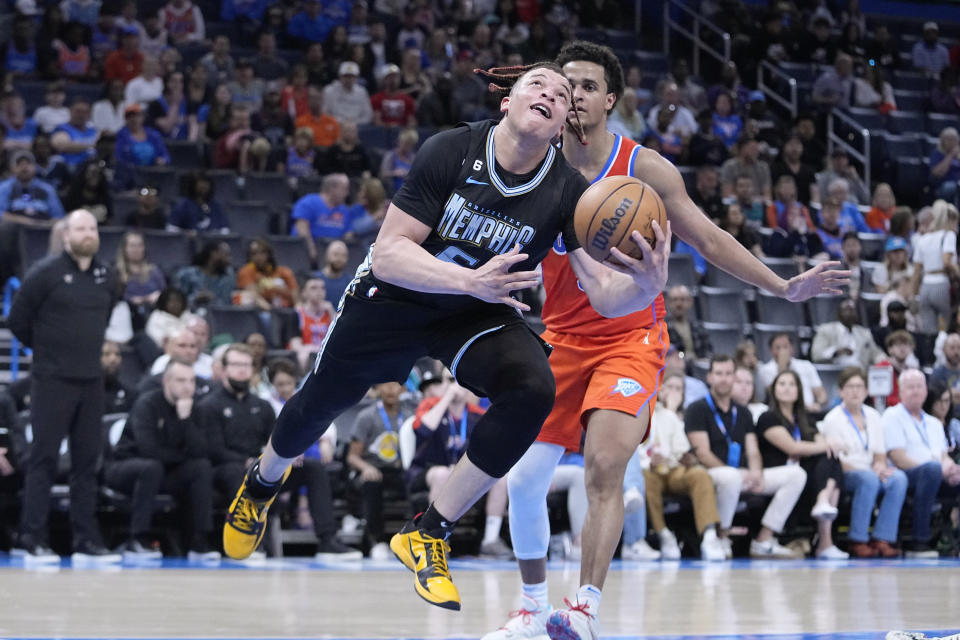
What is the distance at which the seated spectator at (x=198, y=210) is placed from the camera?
1208cm

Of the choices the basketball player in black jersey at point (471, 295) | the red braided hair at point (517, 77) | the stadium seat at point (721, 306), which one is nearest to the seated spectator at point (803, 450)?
the stadium seat at point (721, 306)

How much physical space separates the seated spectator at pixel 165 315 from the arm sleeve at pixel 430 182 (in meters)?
6.22

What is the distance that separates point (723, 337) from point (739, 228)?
5.50 ft

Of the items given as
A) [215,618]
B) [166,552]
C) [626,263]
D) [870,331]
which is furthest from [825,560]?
[626,263]

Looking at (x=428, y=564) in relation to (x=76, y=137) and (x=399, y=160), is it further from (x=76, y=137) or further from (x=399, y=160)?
(x=76, y=137)

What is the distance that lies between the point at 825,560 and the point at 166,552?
202 inches

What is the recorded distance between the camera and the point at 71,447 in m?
8.76

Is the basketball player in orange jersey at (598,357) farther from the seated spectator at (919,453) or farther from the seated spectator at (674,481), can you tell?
the seated spectator at (919,453)

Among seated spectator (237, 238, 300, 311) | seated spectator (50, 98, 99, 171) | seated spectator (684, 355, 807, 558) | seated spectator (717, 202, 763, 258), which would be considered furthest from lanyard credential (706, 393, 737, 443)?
seated spectator (50, 98, 99, 171)

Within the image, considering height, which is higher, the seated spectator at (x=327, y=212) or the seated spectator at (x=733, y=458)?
the seated spectator at (x=327, y=212)

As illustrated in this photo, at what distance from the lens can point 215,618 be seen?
234 inches

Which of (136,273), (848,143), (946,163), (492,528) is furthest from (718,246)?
(848,143)

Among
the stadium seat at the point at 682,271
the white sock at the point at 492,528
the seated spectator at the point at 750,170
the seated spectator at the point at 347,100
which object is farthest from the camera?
the seated spectator at the point at 750,170

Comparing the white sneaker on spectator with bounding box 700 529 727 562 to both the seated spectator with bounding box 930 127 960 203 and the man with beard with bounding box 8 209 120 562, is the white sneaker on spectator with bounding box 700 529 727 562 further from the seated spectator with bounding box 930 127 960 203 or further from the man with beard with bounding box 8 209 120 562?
the seated spectator with bounding box 930 127 960 203
